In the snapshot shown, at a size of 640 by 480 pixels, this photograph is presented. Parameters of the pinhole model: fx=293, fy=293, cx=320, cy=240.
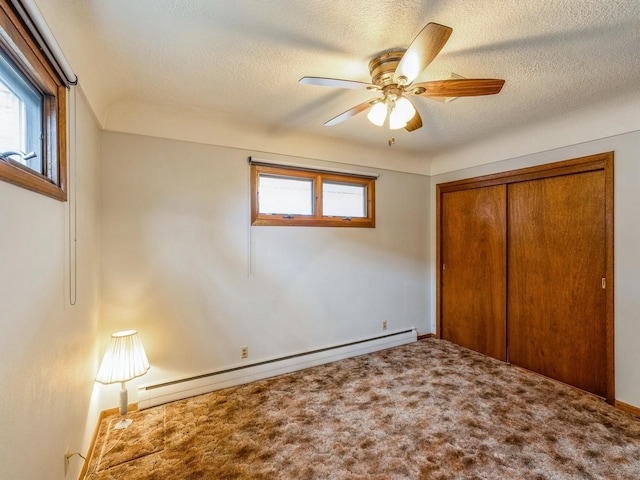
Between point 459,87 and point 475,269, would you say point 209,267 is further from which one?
point 475,269

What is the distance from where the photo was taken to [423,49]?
1250mm

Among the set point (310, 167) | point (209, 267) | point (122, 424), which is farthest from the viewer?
point (310, 167)

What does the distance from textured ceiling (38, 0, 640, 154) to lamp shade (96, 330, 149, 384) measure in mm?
1667

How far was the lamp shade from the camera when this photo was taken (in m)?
2.06

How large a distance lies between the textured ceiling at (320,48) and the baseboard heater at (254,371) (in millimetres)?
2237

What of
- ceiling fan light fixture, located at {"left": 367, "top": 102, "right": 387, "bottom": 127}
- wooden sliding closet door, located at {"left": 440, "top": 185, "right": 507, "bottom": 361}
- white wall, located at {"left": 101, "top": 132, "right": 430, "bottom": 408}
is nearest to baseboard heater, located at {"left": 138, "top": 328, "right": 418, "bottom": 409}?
white wall, located at {"left": 101, "top": 132, "right": 430, "bottom": 408}

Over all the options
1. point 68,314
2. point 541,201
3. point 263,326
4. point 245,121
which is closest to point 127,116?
point 245,121

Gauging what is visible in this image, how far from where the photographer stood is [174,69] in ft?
6.17

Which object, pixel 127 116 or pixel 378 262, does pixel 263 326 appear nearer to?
pixel 378 262

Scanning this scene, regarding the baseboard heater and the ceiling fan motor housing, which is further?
the baseboard heater

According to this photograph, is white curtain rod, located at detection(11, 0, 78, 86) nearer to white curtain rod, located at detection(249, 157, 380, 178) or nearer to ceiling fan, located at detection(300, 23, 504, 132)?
ceiling fan, located at detection(300, 23, 504, 132)

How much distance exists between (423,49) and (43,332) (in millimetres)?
1986

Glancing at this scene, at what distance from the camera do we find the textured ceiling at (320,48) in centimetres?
137

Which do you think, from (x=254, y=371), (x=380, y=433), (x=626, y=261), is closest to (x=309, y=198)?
(x=254, y=371)
